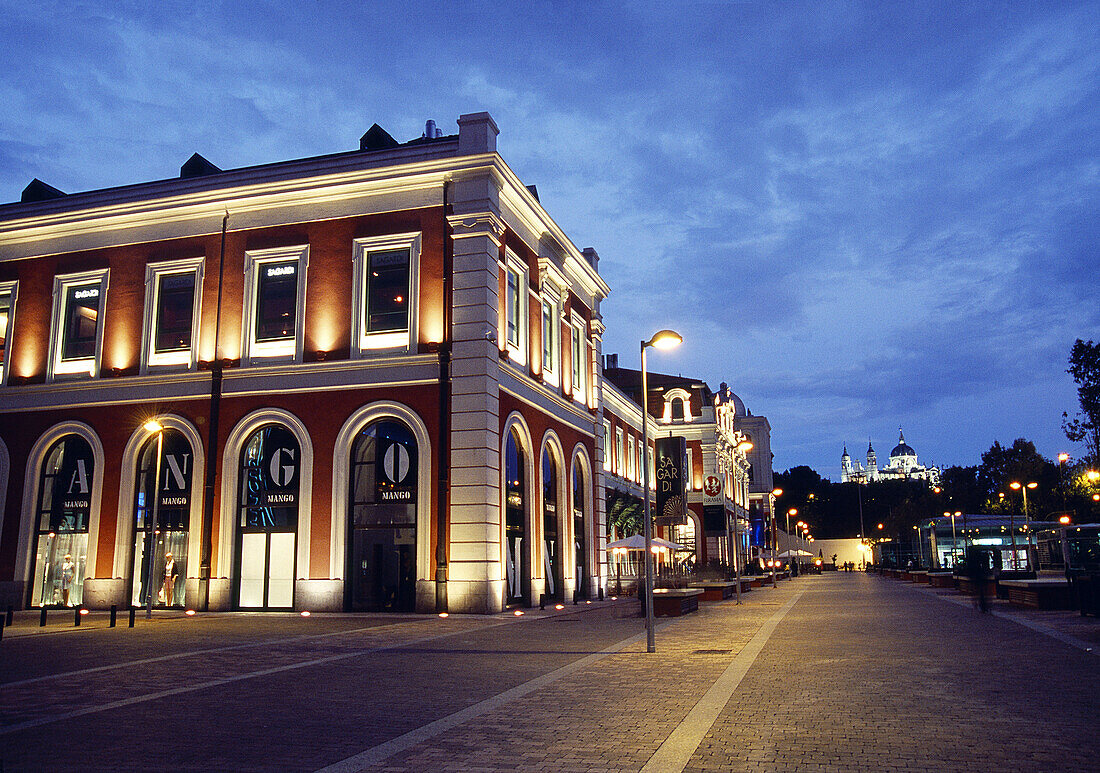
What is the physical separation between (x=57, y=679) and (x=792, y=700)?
376 inches

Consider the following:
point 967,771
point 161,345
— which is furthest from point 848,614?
point 161,345

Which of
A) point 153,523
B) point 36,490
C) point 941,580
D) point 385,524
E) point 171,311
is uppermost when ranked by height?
point 171,311

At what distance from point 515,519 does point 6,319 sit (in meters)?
19.7

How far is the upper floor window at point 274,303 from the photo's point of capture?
90.5 ft

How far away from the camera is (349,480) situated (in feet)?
86.2

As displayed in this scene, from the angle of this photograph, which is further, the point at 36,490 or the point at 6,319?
the point at 6,319

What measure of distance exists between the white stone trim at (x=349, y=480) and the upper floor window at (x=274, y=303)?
129 inches

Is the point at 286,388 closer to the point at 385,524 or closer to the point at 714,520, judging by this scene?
the point at 385,524

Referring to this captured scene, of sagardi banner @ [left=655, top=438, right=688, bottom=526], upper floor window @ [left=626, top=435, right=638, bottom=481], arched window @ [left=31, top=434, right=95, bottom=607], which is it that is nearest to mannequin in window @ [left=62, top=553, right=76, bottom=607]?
arched window @ [left=31, top=434, right=95, bottom=607]

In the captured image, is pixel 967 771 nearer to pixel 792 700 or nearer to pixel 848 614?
pixel 792 700

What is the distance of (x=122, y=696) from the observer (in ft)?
34.3

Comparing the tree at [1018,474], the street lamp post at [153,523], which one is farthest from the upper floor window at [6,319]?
the tree at [1018,474]

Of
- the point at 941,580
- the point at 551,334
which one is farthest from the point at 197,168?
the point at 941,580

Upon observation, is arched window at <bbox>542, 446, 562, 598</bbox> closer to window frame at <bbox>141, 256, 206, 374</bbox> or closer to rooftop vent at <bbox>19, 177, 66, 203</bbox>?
window frame at <bbox>141, 256, 206, 374</bbox>
